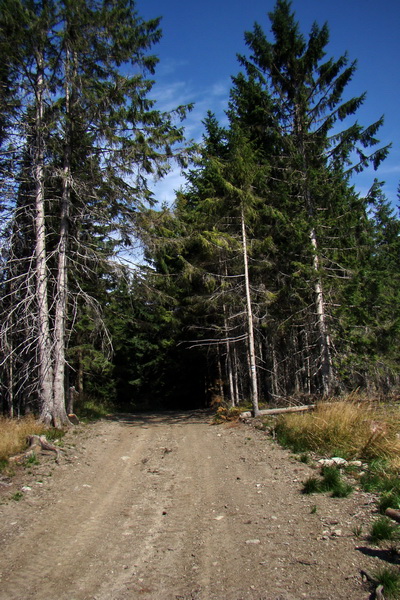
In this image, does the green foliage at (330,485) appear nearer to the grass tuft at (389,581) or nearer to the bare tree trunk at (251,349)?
the grass tuft at (389,581)

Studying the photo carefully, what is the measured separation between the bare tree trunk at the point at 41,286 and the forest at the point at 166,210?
44 mm

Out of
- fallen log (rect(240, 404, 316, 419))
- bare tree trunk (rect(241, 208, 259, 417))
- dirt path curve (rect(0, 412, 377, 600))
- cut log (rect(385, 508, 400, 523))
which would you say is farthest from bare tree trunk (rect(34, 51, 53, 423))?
cut log (rect(385, 508, 400, 523))

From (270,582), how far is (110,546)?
208cm

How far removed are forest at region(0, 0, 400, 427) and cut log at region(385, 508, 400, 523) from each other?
9.03 metres

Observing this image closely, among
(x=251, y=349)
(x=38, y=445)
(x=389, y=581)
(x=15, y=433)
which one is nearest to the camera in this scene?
(x=389, y=581)

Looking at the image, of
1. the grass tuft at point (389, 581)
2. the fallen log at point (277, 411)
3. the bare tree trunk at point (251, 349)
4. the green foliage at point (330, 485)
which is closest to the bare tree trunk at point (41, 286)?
the fallen log at point (277, 411)

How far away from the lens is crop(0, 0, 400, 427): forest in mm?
12234

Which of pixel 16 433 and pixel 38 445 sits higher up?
pixel 16 433

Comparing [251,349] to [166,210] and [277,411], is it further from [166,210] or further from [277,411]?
[166,210]

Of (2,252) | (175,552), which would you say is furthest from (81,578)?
(2,252)

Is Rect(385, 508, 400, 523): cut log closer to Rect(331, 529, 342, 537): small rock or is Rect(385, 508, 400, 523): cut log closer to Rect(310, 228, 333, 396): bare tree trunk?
Rect(331, 529, 342, 537): small rock

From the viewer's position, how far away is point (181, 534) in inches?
200

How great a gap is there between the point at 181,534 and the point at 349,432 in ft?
15.5

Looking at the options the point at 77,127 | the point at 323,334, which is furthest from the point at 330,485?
the point at 77,127
